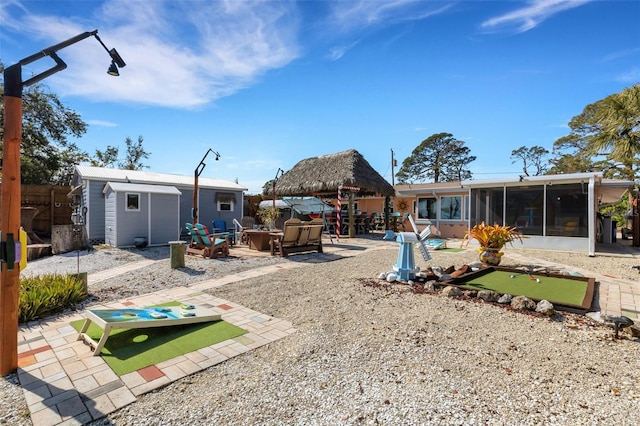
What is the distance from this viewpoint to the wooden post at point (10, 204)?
8.23ft

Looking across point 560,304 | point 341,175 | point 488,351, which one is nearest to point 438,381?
point 488,351

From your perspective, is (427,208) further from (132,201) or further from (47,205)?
(47,205)

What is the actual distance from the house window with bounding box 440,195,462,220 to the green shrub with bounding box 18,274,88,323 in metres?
15.3

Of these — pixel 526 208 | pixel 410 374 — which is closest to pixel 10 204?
pixel 410 374

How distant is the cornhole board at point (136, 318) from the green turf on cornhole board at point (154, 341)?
9 cm

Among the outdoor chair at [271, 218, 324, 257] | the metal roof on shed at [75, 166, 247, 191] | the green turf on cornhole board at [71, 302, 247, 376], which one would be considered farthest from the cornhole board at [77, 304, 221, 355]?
the metal roof on shed at [75, 166, 247, 191]

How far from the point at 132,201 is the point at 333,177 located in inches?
330

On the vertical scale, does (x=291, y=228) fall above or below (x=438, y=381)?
above

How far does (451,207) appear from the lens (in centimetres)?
1620

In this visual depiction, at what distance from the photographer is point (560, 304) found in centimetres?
428

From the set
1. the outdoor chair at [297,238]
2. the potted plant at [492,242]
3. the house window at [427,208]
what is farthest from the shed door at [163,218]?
the house window at [427,208]

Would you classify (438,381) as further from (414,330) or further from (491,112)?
(491,112)

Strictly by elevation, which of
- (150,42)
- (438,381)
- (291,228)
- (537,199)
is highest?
(150,42)

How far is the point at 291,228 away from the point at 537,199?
9.09 meters
